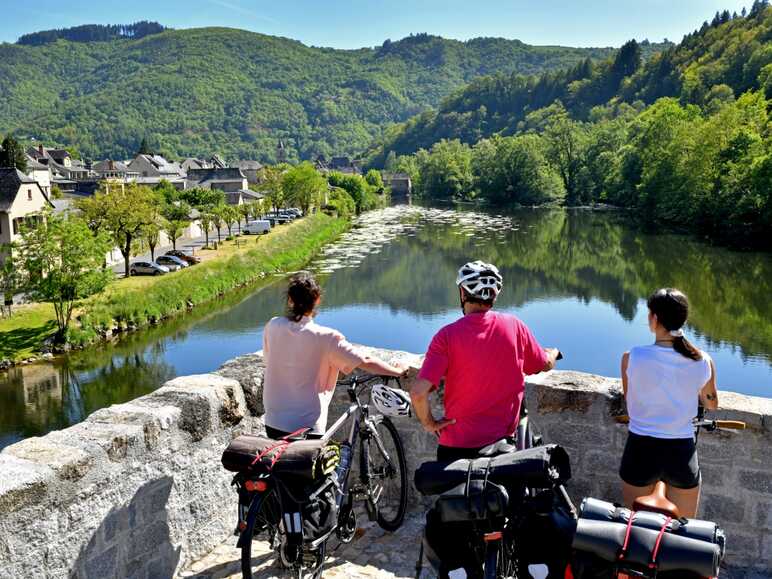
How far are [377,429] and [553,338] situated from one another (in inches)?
767

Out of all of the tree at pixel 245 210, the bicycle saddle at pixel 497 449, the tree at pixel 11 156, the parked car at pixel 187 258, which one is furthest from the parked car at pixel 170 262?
the bicycle saddle at pixel 497 449

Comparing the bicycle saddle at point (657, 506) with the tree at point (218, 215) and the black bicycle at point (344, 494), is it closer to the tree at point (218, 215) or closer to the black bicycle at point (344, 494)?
the black bicycle at point (344, 494)

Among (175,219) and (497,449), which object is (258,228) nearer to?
(175,219)

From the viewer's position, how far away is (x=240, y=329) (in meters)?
27.1

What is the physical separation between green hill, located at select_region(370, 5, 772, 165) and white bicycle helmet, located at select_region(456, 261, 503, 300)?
83840mm

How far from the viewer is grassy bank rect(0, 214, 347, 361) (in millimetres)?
24562

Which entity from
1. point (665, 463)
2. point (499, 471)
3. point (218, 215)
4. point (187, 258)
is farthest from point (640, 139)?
point (499, 471)

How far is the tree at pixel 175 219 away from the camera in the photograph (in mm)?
44297

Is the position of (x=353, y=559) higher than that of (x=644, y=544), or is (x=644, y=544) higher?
(x=644, y=544)

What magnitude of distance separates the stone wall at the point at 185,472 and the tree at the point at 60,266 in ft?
72.2

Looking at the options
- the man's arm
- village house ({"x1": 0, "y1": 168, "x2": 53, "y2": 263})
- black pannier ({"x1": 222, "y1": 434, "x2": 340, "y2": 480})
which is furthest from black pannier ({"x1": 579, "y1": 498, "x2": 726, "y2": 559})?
village house ({"x1": 0, "y1": 168, "x2": 53, "y2": 263})

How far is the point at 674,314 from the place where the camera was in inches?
129

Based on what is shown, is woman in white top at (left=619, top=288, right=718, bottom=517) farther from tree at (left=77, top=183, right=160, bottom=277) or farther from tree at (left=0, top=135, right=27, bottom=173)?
tree at (left=0, top=135, right=27, bottom=173)

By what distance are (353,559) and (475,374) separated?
5.43ft
